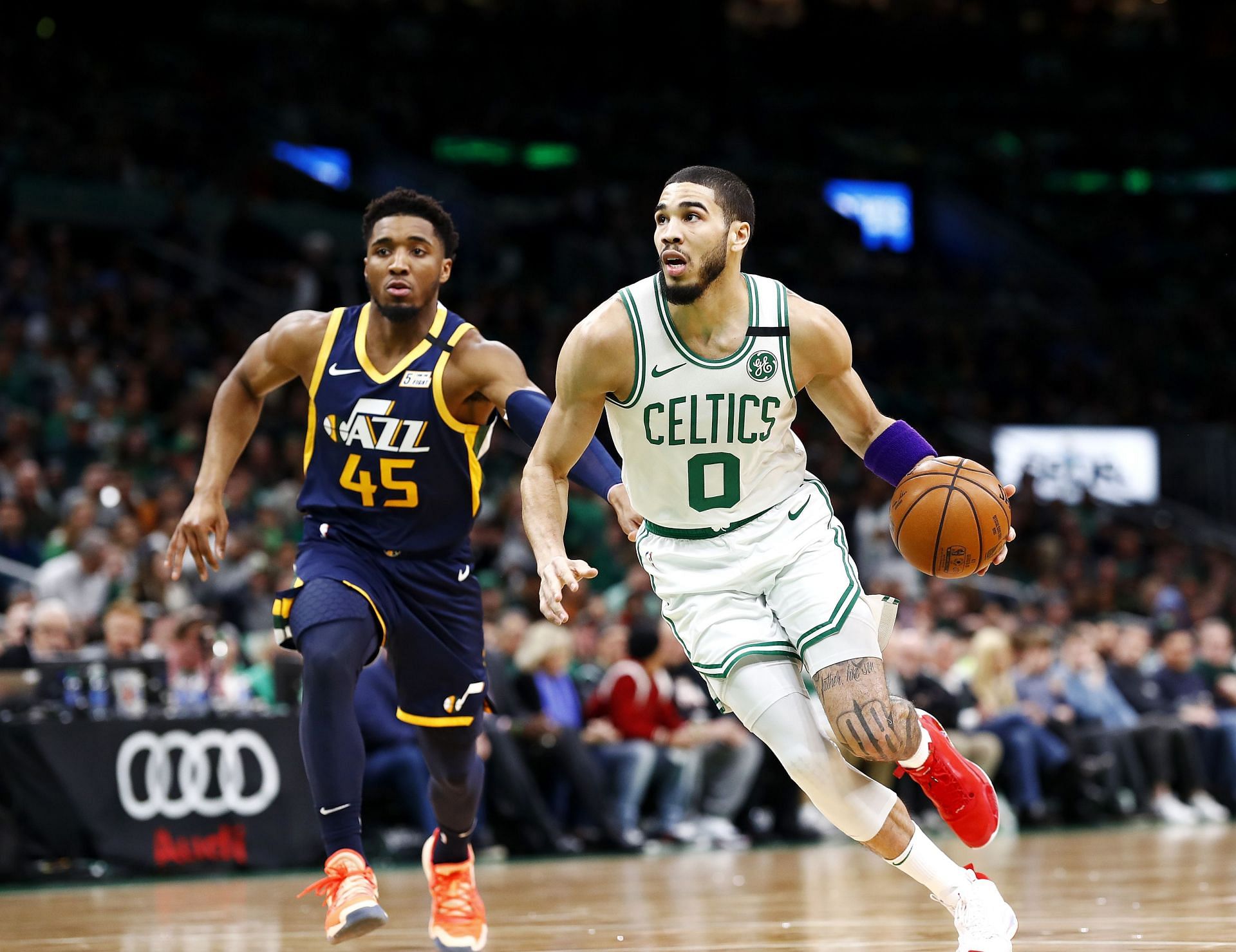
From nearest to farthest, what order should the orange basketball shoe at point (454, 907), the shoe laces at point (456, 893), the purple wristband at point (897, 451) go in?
the purple wristband at point (897, 451)
the orange basketball shoe at point (454, 907)
the shoe laces at point (456, 893)

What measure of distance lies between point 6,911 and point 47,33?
55.8ft

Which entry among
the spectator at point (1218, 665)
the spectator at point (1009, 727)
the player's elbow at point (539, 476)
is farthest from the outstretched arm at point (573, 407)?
the spectator at point (1218, 665)

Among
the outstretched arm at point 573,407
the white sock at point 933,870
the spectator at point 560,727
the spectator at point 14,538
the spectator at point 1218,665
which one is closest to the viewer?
the white sock at point 933,870

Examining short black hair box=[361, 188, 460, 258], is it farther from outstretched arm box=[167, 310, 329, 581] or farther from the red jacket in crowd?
the red jacket in crowd

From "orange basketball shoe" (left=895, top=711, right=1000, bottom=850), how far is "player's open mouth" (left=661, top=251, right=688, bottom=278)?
149cm

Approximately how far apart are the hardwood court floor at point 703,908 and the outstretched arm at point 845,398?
5.16ft

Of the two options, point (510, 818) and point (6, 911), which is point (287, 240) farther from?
point (6, 911)

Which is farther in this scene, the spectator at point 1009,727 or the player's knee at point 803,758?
the spectator at point 1009,727

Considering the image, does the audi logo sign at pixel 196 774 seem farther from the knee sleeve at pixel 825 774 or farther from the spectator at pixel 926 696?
the knee sleeve at pixel 825 774

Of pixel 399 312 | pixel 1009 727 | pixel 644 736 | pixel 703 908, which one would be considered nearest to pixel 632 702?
pixel 644 736

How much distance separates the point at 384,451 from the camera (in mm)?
5852

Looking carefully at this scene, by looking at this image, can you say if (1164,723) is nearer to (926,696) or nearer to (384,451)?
(926,696)

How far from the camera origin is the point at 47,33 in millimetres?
22031

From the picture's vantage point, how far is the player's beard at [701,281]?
16.5ft
